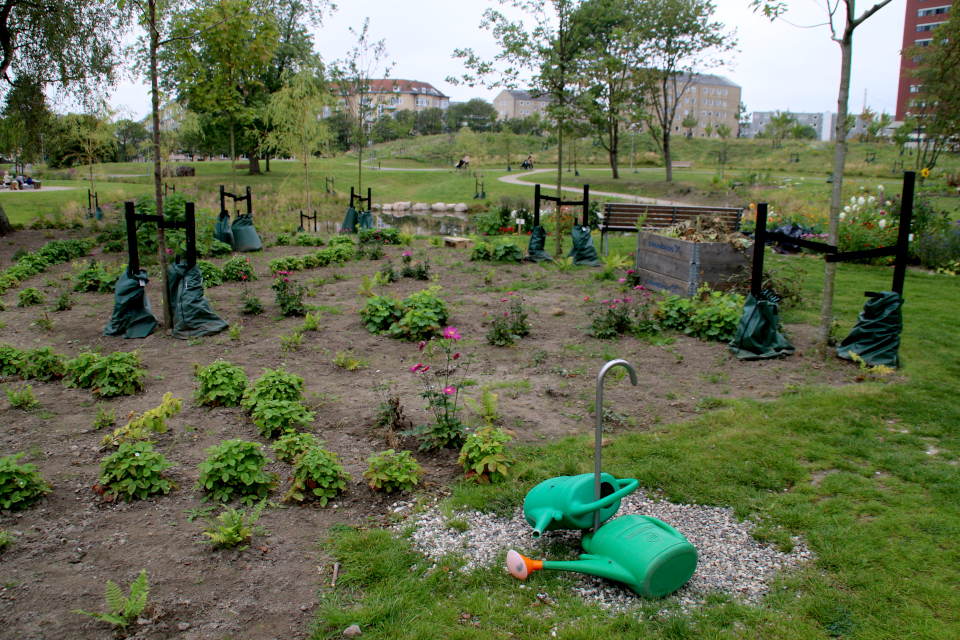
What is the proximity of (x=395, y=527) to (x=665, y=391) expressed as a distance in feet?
10.3

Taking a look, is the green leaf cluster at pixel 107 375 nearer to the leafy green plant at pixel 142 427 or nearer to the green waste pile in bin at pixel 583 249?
the leafy green plant at pixel 142 427

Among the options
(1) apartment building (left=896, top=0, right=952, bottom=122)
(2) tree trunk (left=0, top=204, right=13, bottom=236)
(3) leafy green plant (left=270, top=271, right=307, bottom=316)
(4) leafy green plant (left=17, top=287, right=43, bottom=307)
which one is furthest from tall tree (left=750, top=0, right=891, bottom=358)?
(1) apartment building (left=896, top=0, right=952, bottom=122)

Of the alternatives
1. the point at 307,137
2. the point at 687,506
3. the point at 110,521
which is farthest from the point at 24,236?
the point at 687,506

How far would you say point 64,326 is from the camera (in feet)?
25.8

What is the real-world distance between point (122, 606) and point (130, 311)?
5677 millimetres

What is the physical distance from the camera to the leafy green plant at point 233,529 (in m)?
3.25

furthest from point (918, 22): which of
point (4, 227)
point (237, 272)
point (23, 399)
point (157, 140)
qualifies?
point (23, 399)

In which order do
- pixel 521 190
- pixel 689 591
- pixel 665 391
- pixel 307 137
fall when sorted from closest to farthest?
pixel 689 591 < pixel 665 391 < pixel 307 137 < pixel 521 190

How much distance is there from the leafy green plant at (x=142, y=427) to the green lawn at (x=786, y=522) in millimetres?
1822

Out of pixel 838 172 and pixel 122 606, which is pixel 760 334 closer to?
pixel 838 172

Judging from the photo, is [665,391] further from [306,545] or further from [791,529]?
[306,545]

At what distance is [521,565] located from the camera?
3.04 m

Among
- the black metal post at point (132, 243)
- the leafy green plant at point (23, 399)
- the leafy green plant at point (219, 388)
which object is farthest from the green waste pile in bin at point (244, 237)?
the leafy green plant at point (219, 388)

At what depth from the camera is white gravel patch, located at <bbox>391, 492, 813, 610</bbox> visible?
302 cm
